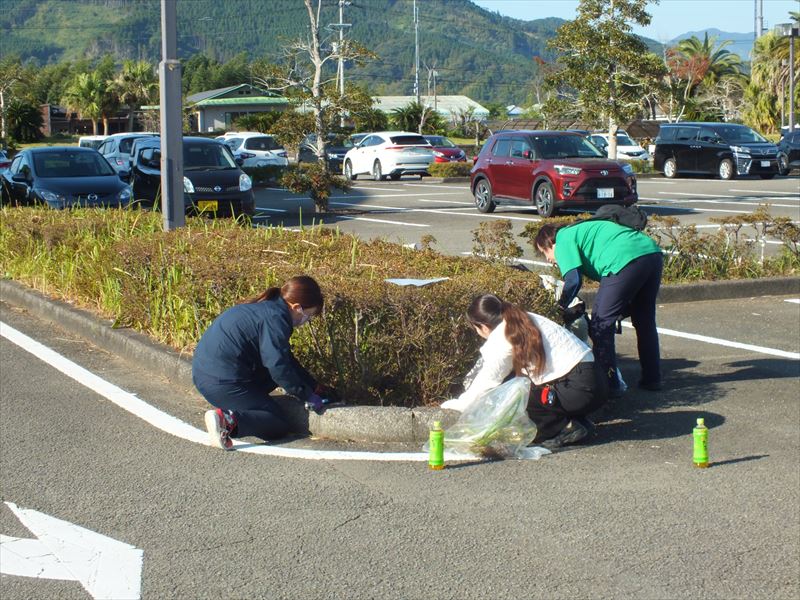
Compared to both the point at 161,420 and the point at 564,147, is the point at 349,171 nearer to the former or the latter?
the point at 564,147

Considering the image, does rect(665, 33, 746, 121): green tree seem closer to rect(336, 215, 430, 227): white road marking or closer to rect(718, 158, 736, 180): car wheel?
rect(718, 158, 736, 180): car wheel

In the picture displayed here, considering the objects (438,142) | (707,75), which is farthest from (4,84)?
(707,75)

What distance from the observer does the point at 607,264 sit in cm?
743

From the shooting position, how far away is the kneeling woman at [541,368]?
20.5 feet

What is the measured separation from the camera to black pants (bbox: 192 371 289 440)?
6.38 m

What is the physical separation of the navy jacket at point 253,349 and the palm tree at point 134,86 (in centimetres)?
7803

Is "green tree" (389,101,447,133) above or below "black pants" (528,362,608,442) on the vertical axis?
above

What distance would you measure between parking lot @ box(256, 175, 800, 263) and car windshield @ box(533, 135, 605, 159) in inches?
50.7

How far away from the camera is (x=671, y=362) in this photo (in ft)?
28.8

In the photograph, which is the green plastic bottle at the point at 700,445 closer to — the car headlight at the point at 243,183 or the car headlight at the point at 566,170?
the car headlight at the point at 243,183

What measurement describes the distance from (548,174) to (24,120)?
62810 mm

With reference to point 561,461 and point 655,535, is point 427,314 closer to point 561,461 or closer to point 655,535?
point 561,461

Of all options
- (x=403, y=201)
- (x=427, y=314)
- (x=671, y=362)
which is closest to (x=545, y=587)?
(x=427, y=314)

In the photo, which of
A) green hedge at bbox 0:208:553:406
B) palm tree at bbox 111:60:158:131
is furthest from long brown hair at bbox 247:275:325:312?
palm tree at bbox 111:60:158:131
